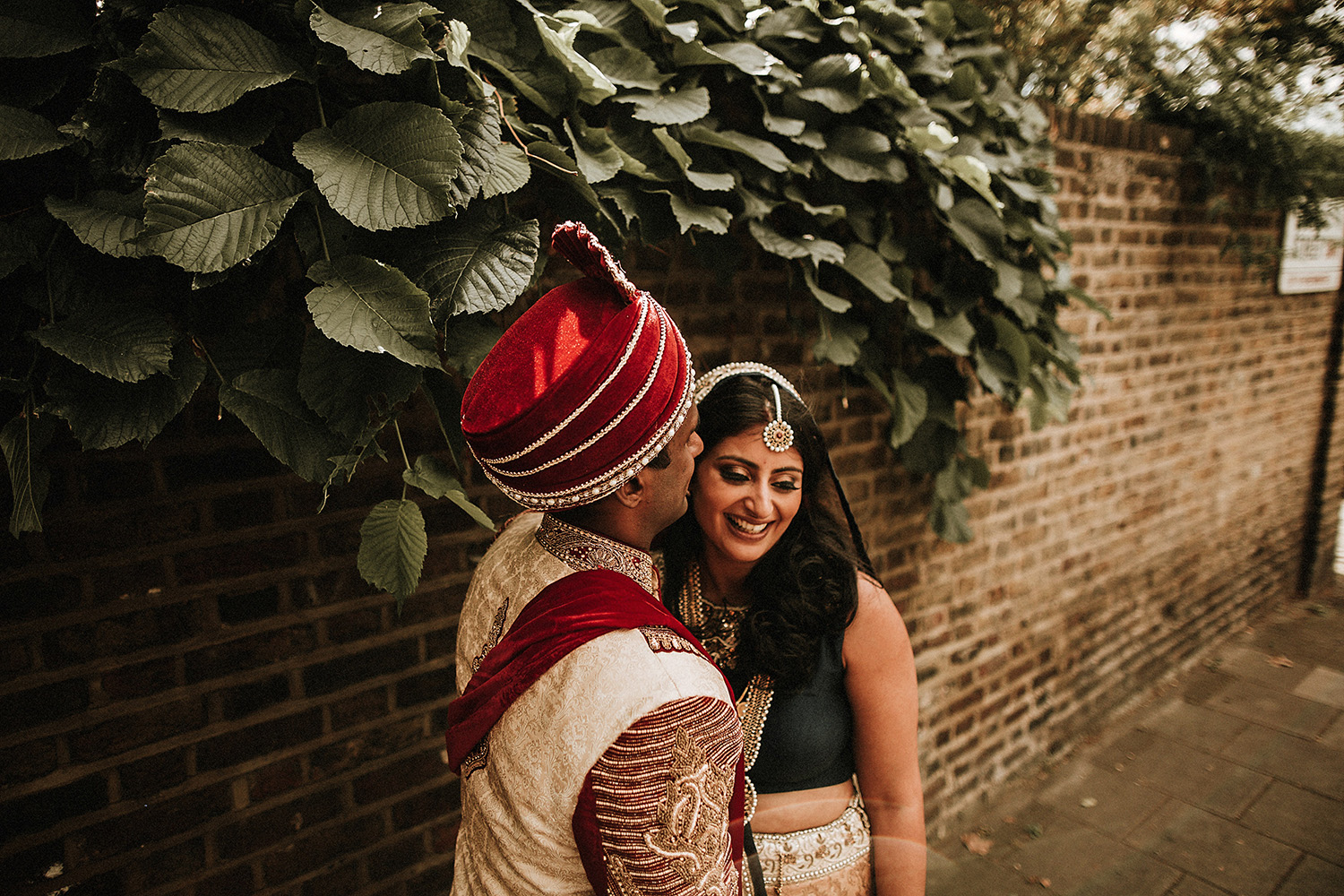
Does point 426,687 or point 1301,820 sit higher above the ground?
point 426,687

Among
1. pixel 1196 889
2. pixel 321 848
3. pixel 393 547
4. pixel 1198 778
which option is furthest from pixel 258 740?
pixel 1198 778

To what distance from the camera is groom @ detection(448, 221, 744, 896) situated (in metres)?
0.98

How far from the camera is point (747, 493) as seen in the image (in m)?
1.73

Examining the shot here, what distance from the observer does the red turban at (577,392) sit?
1016mm

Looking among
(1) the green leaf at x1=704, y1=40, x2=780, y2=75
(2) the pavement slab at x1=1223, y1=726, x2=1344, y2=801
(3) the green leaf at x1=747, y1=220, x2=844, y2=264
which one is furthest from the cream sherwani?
(2) the pavement slab at x1=1223, y1=726, x2=1344, y2=801

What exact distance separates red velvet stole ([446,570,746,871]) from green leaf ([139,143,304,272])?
0.67m

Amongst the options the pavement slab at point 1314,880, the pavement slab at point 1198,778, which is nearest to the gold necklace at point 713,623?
the pavement slab at point 1314,880

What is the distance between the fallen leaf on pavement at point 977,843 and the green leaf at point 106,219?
3580 mm

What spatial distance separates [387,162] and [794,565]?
118 cm

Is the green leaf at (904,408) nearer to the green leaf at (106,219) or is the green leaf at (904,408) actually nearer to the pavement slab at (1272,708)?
the green leaf at (106,219)

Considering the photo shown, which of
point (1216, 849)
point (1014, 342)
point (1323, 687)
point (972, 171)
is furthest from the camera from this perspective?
point (1323, 687)

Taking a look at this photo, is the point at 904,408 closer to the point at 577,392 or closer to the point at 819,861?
the point at 819,861

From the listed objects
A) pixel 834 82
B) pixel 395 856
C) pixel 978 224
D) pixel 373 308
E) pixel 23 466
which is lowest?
pixel 395 856

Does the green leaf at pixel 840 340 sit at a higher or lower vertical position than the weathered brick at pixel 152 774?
higher
